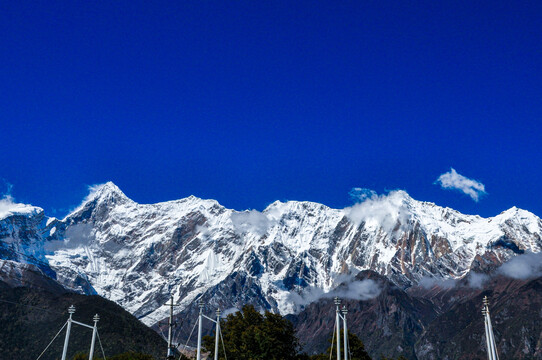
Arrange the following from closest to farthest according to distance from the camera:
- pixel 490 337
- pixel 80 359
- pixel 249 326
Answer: pixel 490 337 < pixel 249 326 < pixel 80 359

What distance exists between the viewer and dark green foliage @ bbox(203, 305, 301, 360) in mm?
105375

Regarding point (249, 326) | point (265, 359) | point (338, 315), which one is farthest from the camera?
point (249, 326)

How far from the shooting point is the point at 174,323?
72312 mm

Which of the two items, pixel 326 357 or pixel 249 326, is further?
pixel 326 357

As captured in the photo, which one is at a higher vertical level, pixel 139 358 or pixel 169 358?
pixel 139 358

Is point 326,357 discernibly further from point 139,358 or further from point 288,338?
point 139,358

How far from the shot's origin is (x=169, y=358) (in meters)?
72.4

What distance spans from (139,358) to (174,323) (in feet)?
174

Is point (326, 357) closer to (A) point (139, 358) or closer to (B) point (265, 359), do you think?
(B) point (265, 359)

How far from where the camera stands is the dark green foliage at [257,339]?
346ft

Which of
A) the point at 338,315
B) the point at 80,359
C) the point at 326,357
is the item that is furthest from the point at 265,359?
the point at 80,359

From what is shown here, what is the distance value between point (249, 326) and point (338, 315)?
3941 centimetres

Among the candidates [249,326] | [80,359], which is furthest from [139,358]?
[249,326]

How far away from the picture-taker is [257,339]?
10550cm
